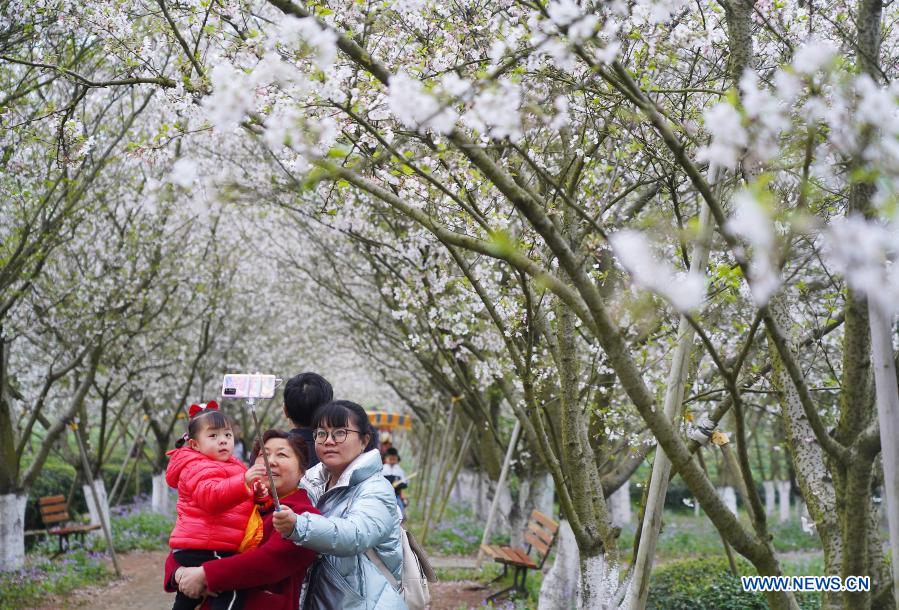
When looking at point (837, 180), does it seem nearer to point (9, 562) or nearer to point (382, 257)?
point (382, 257)

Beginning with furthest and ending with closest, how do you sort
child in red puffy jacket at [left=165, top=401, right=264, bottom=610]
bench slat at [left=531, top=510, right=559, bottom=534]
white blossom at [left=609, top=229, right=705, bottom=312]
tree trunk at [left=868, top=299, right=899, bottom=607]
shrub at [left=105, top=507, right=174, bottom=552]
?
shrub at [left=105, top=507, right=174, bottom=552] < bench slat at [left=531, top=510, right=559, bottom=534] < child in red puffy jacket at [left=165, top=401, right=264, bottom=610] < white blossom at [left=609, top=229, right=705, bottom=312] < tree trunk at [left=868, top=299, right=899, bottom=607]

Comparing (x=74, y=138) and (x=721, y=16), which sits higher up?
(x=721, y=16)

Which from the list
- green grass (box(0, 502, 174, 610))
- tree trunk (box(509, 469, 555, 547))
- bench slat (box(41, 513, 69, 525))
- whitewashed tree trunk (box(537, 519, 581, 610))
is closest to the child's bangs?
whitewashed tree trunk (box(537, 519, 581, 610))

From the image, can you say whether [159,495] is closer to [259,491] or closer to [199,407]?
[199,407]

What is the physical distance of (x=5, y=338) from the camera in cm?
1039

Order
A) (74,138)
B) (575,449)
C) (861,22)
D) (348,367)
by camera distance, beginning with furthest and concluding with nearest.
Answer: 1. (348,367)
2. (74,138)
3. (575,449)
4. (861,22)

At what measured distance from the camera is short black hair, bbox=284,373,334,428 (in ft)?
13.1

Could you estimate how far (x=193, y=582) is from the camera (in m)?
3.30

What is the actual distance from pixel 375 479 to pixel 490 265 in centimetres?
521

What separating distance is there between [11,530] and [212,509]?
342 inches

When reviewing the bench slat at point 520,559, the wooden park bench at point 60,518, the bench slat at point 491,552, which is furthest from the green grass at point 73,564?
the bench slat at point 520,559

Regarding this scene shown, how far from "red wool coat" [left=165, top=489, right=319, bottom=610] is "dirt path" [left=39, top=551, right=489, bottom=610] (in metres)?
6.68

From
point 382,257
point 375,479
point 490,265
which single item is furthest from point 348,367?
point 375,479

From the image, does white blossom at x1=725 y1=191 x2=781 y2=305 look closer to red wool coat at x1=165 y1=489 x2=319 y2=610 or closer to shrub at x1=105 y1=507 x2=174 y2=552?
red wool coat at x1=165 y1=489 x2=319 y2=610
